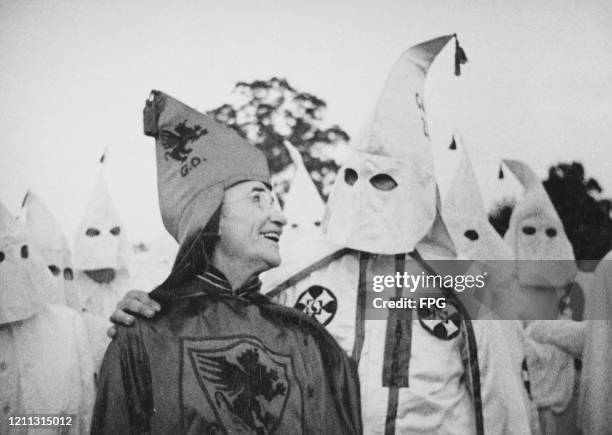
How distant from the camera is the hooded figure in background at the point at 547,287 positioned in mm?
4262

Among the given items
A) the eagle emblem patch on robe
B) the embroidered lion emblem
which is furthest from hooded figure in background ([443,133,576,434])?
the embroidered lion emblem

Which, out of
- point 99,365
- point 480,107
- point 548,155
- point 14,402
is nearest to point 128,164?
point 99,365

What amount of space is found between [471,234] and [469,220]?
8 cm

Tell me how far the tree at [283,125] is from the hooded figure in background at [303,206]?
4 cm

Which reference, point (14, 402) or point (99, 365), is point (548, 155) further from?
point (14, 402)

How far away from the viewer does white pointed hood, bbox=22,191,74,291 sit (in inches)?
167

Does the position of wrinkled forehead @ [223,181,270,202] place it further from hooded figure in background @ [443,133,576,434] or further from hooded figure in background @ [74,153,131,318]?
hooded figure in background @ [443,133,576,434]

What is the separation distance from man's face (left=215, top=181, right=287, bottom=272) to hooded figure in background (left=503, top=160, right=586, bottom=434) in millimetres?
1311

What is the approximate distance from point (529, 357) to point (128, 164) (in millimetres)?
2386

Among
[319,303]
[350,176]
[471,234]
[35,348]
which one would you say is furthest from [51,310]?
[471,234]

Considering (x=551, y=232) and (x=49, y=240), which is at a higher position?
(x=551, y=232)

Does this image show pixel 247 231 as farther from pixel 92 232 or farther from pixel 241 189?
pixel 92 232

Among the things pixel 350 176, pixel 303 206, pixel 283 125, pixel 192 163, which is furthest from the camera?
pixel 283 125

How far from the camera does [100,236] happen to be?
435cm
